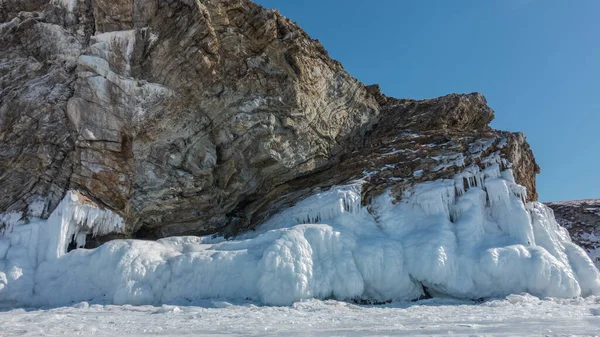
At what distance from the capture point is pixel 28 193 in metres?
17.5

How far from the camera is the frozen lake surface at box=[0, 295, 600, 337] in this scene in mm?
8219

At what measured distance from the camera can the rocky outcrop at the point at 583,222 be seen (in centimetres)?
2686

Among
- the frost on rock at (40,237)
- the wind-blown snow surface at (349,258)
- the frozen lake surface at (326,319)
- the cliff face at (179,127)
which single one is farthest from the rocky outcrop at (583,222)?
the frost on rock at (40,237)

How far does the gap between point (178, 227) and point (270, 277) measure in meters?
7.68

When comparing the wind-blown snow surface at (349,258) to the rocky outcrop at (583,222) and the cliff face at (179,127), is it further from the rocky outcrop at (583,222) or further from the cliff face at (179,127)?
the rocky outcrop at (583,222)

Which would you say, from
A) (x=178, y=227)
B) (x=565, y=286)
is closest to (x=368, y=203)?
(x=565, y=286)

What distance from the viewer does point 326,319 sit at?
10.2m

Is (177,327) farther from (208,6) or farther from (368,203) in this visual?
(208,6)

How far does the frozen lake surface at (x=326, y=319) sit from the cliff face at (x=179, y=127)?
19.5 feet

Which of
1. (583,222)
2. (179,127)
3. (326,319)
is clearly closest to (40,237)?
(179,127)

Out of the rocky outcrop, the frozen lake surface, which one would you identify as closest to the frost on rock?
the frozen lake surface

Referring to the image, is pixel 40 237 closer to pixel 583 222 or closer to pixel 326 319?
pixel 326 319

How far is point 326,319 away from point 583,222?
28.1 m

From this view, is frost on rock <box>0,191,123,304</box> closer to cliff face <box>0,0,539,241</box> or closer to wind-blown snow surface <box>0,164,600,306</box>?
wind-blown snow surface <box>0,164,600,306</box>
